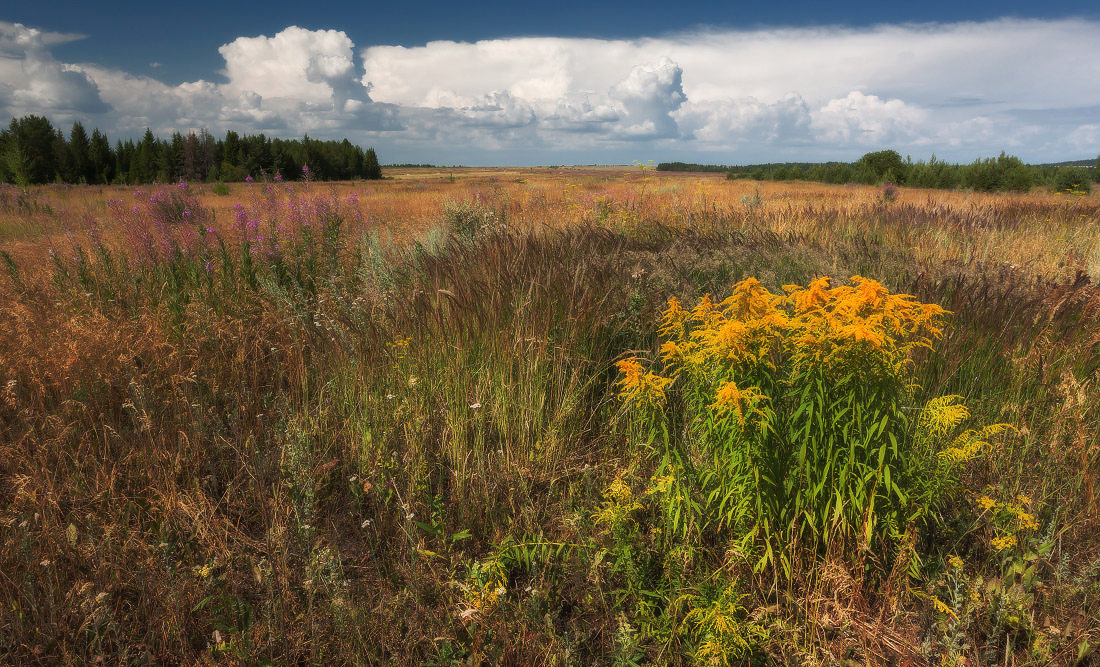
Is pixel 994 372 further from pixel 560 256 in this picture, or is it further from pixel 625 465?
pixel 560 256

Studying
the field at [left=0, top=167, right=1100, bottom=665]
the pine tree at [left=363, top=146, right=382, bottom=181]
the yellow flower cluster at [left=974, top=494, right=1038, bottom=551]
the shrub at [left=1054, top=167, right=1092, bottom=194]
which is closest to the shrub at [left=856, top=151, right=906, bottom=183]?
the shrub at [left=1054, top=167, right=1092, bottom=194]

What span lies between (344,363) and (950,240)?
749 centimetres

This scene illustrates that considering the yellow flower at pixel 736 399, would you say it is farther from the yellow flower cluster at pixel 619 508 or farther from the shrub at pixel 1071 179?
the shrub at pixel 1071 179

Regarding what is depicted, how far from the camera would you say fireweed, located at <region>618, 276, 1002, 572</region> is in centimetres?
162

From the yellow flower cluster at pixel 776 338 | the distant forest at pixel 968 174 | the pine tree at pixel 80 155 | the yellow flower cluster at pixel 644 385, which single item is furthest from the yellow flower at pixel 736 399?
the pine tree at pixel 80 155

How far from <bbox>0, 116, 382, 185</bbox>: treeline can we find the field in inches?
1642

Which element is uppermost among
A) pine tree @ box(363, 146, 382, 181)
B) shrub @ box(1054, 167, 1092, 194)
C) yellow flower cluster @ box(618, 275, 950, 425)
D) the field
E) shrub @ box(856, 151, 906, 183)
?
pine tree @ box(363, 146, 382, 181)

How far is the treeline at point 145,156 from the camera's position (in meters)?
44.7

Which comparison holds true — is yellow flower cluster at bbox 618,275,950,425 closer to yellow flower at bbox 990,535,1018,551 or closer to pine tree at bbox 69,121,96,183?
yellow flower at bbox 990,535,1018,551

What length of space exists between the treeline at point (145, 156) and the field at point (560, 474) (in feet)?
137

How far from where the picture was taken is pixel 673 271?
157 inches

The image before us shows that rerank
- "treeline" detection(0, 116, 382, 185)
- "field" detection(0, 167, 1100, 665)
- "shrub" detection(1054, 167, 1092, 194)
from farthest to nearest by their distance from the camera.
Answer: "treeline" detection(0, 116, 382, 185), "shrub" detection(1054, 167, 1092, 194), "field" detection(0, 167, 1100, 665)

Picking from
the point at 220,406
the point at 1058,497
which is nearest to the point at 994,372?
the point at 1058,497

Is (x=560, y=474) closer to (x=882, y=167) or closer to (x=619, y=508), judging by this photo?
(x=619, y=508)
